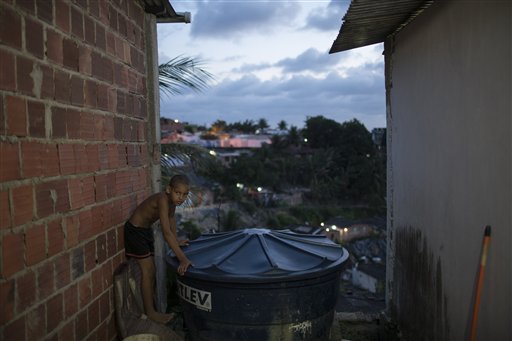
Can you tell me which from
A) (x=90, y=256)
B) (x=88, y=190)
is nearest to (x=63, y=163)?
(x=88, y=190)

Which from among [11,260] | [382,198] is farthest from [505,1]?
[382,198]

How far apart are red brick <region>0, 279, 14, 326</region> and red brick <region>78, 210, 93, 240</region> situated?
739mm

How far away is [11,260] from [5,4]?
3.97 ft

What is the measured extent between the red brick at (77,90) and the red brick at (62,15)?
0.31 metres

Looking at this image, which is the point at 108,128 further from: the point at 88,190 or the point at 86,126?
the point at 88,190

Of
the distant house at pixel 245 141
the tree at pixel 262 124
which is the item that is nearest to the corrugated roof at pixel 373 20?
A: the distant house at pixel 245 141

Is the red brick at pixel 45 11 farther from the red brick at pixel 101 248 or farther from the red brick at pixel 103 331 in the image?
the red brick at pixel 103 331

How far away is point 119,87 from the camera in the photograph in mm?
3529

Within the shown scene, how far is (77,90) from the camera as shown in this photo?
2.75 m

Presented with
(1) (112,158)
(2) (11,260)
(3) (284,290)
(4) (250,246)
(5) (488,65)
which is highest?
(5) (488,65)

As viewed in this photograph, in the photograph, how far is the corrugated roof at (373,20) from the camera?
3.81 metres

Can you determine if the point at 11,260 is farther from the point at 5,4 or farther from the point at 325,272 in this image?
the point at 325,272

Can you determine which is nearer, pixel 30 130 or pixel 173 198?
pixel 30 130

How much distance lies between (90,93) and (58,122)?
1.68ft
